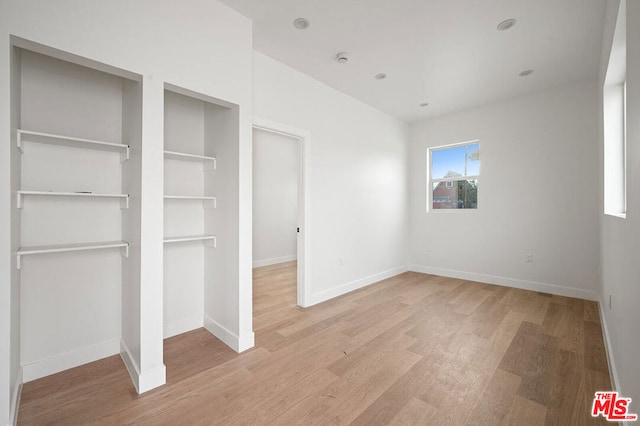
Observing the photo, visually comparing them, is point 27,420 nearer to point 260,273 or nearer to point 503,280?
point 260,273

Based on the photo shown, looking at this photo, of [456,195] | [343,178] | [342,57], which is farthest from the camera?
[456,195]

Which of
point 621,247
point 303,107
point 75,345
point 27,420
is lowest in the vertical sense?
point 27,420

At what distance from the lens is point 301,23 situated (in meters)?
2.53

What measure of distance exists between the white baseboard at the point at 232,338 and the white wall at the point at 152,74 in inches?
1.0

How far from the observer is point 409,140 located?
5504 millimetres

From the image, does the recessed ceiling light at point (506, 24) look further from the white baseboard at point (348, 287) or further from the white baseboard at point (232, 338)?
the white baseboard at point (232, 338)

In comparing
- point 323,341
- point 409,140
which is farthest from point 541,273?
point 323,341

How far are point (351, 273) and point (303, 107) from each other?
2.50 metres

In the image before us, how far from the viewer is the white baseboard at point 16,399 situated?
60.5 inches

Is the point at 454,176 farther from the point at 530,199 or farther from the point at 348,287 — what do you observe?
the point at 348,287

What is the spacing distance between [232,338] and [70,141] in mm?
2053

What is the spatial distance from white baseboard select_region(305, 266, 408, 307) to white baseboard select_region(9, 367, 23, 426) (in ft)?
8.13

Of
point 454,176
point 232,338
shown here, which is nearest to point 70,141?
point 232,338

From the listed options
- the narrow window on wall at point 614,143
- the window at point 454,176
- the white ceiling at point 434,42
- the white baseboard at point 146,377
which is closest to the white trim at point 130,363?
the white baseboard at point 146,377
